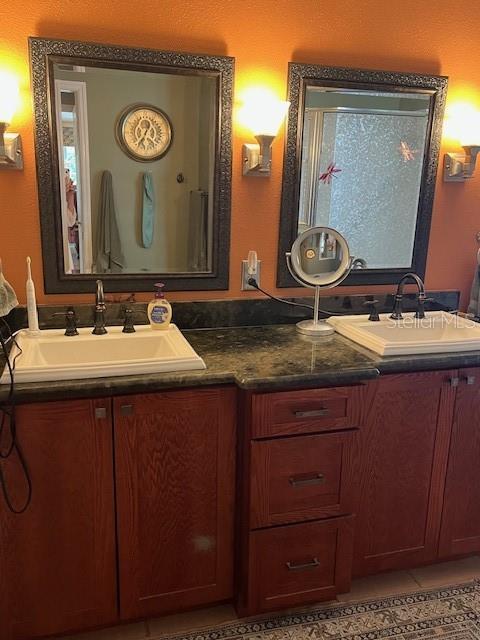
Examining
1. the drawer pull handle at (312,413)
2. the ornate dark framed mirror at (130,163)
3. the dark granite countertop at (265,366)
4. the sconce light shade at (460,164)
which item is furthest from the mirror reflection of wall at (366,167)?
the drawer pull handle at (312,413)

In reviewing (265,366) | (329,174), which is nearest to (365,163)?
(329,174)

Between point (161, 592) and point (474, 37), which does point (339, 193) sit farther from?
point (161, 592)

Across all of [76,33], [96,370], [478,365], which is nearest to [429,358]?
[478,365]

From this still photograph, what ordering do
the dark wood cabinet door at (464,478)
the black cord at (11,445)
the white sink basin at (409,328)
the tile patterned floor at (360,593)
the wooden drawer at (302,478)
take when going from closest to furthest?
the black cord at (11,445) → the wooden drawer at (302,478) → the tile patterned floor at (360,593) → the dark wood cabinet door at (464,478) → the white sink basin at (409,328)

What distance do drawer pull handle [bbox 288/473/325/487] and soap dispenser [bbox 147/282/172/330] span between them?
70 cm

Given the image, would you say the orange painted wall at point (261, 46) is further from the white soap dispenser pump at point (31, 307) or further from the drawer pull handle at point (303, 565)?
the drawer pull handle at point (303, 565)

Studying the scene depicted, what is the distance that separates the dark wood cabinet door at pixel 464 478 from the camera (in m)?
1.91

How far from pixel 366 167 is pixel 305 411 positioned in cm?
111

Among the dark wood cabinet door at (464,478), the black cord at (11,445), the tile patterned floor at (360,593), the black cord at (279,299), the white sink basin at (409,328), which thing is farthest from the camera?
the black cord at (279,299)

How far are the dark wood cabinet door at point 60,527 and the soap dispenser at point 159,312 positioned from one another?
48cm

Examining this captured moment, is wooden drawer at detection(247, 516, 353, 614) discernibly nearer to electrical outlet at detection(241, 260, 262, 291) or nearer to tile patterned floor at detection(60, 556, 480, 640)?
tile patterned floor at detection(60, 556, 480, 640)

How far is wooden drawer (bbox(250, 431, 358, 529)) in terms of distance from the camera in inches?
66.3

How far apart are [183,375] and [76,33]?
119 cm

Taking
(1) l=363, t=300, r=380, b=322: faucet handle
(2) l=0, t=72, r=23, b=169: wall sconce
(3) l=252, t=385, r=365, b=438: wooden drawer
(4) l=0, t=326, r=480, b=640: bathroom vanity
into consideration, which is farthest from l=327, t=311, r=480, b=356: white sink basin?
(2) l=0, t=72, r=23, b=169: wall sconce
